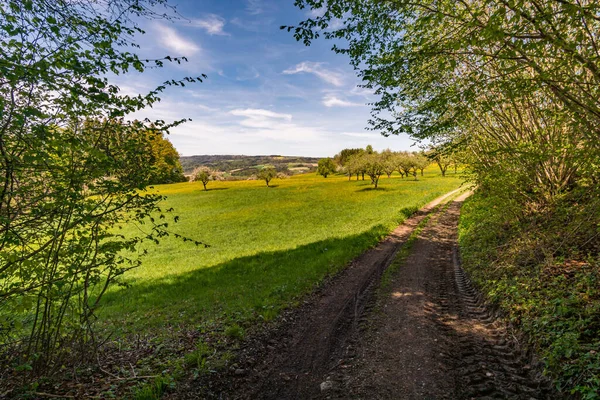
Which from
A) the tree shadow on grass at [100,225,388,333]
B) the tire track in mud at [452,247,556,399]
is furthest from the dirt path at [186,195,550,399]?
the tree shadow on grass at [100,225,388,333]

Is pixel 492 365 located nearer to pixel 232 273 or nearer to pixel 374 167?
pixel 232 273

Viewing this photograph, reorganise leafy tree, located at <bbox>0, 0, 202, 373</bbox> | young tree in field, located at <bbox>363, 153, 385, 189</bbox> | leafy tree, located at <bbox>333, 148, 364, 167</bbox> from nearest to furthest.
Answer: leafy tree, located at <bbox>0, 0, 202, 373</bbox>
young tree in field, located at <bbox>363, 153, 385, 189</bbox>
leafy tree, located at <bbox>333, 148, 364, 167</bbox>

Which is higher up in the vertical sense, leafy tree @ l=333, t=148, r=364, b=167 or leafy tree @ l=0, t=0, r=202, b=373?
leafy tree @ l=333, t=148, r=364, b=167

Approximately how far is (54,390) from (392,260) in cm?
1319

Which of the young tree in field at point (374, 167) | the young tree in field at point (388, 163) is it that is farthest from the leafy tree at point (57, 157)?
the young tree in field at point (388, 163)

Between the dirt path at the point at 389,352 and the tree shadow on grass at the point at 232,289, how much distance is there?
1573 mm

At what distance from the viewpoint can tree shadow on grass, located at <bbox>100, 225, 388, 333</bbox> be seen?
1016cm

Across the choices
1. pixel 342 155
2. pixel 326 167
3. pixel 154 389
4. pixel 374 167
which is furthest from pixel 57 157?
pixel 342 155

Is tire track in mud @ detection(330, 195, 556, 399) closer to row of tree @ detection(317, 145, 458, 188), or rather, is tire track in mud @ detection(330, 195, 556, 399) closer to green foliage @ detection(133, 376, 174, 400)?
green foliage @ detection(133, 376, 174, 400)

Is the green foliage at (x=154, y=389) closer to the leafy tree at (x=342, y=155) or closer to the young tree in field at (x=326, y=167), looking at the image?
the young tree in field at (x=326, y=167)

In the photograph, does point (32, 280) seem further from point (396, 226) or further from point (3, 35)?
point (396, 226)

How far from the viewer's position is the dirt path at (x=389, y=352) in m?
5.57

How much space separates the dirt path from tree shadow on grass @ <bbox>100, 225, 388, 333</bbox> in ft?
5.16

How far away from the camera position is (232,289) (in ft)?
42.3
